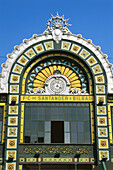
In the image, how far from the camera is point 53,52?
32438mm

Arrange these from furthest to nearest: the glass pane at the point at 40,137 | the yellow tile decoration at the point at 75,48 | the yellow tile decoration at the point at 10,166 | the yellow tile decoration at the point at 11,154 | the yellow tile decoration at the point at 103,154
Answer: the yellow tile decoration at the point at 75,48
the glass pane at the point at 40,137
the yellow tile decoration at the point at 103,154
the yellow tile decoration at the point at 11,154
the yellow tile decoration at the point at 10,166

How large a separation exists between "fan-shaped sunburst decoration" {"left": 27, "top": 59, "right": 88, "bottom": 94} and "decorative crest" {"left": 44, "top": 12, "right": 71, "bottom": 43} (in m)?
2.80

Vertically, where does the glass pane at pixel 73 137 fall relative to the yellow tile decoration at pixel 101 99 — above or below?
below

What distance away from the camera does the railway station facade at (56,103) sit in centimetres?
2852

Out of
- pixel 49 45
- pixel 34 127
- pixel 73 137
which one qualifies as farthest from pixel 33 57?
pixel 73 137

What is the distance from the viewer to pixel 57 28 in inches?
1304

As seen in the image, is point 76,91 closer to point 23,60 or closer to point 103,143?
point 103,143

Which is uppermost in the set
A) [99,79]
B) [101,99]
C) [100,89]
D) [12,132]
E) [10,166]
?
[99,79]

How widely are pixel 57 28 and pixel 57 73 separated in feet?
17.1

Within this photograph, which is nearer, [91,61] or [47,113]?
[47,113]

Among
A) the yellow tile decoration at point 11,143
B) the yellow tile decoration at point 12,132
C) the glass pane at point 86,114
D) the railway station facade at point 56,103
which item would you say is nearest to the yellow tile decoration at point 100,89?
the railway station facade at point 56,103

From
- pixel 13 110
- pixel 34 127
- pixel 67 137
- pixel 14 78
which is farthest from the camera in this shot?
pixel 14 78

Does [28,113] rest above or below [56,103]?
below

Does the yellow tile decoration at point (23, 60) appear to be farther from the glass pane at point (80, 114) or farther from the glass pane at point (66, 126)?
the glass pane at point (66, 126)
